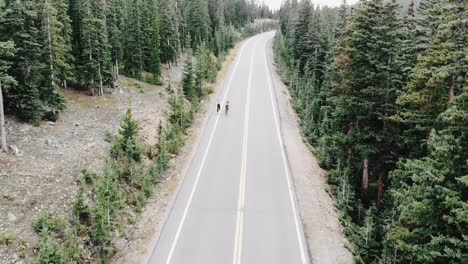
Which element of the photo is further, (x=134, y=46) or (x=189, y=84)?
(x=134, y=46)

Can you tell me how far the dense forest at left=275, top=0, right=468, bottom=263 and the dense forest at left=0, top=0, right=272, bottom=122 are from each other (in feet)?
67.2

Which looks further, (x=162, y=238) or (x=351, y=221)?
(x=351, y=221)

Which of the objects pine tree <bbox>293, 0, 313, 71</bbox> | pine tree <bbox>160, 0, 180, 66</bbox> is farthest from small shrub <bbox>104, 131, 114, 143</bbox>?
pine tree <bbox>293, 0, 313, 71</bbox>

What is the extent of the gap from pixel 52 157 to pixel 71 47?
19547mm

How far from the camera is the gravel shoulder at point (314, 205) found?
1816cm

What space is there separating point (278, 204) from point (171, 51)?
4103 cm

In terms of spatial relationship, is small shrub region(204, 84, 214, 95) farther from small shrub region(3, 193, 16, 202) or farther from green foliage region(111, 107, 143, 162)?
small shrub region(3, 193, 16, 202)

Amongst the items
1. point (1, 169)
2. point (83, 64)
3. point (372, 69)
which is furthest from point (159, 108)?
point (372, 69)

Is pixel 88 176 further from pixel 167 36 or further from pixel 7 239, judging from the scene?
pixel 167 36

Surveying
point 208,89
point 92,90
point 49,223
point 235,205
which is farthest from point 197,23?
point 49,223

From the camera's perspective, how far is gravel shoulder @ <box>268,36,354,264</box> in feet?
59.6

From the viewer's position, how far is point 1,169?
2017 centimetres

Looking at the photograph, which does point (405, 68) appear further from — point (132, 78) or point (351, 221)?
point (132, 78)

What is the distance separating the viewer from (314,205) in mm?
22469
